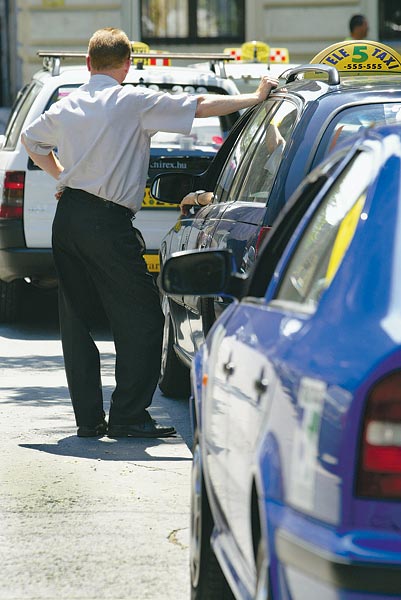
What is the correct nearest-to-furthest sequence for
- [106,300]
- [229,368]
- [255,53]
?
[229,368]
[106,300]
[255,53]

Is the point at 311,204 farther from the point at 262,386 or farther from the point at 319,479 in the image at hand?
the point at 319,479

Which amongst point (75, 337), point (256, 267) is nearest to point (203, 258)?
point (256, 267)

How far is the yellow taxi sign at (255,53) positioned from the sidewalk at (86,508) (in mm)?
11247

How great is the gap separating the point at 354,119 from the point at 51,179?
5.34 metres

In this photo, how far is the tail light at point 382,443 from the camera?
2840 mm

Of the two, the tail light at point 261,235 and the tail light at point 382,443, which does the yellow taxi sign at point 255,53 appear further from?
the tail light at point 382,443

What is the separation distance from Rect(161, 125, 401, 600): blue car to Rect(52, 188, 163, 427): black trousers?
3.22m

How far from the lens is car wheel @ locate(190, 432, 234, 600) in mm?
4172

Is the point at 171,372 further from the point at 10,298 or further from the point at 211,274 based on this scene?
the point at 211,274

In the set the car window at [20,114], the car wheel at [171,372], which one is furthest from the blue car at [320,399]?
the car window at [20,114]

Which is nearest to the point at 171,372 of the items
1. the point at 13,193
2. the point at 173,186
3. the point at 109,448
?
the point at 173,186

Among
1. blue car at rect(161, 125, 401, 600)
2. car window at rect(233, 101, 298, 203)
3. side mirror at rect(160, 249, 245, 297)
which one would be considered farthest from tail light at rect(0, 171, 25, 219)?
blue car at rect(161, 125, 401, 600)

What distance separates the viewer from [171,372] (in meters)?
8.54

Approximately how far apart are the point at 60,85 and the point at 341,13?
13.8 m
